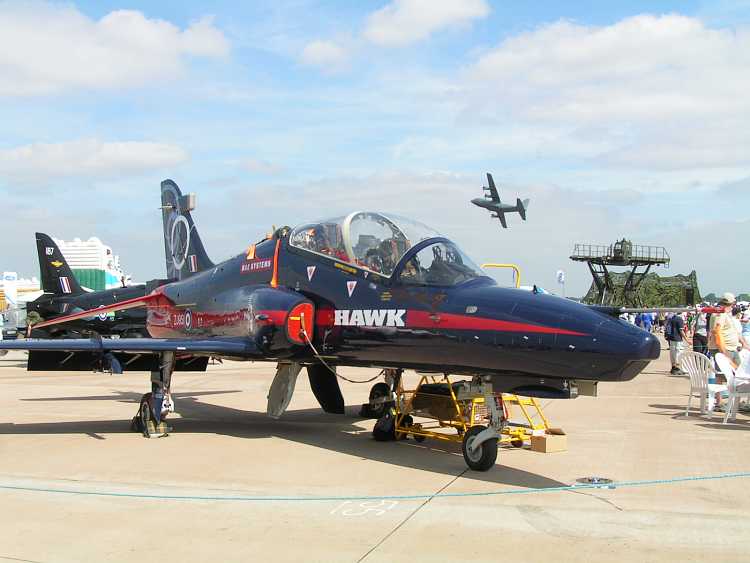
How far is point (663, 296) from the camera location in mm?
73500

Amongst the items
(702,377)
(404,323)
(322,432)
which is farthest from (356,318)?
(702,377)

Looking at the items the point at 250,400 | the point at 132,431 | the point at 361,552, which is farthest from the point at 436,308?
the point at 250,400

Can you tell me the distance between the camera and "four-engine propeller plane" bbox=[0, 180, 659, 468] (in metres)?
6.79

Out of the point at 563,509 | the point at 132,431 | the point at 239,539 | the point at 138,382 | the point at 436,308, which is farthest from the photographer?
the point at 138,382

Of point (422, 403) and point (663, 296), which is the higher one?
point (663, 296)

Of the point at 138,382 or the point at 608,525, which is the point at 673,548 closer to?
the point at 608,525

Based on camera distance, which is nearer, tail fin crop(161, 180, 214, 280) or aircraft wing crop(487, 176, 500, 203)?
tail fin crop(161, 180, 214, 280)

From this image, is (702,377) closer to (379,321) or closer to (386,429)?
(386,429)

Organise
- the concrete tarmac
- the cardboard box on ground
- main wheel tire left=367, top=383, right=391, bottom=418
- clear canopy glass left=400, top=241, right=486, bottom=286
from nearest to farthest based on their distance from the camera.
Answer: the concrete tarmac → clear canopy glass left=400, top=241, right=486, bottom=286 → the cardboard box on ground → main wheel tire left=367, top=383, right=391, bottom=418

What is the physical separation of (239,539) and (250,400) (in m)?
9.99

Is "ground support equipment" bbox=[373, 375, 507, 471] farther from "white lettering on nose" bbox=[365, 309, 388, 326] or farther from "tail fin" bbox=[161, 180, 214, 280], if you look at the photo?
"tail fin" bbox=[161, 180, 214, 280]

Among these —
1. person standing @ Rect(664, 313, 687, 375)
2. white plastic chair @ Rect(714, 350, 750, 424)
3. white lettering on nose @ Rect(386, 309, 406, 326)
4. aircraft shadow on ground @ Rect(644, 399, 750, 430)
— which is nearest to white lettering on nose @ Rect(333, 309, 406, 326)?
white lettering on nose @ Rect(386, 309, 406, 326)

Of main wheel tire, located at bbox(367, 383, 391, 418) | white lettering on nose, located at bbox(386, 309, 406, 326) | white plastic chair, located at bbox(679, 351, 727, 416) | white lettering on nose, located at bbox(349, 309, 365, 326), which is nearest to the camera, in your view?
white lettering on nose, located at bbox(386, 309, 406, 326)

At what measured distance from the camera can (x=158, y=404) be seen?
33.4 feet
